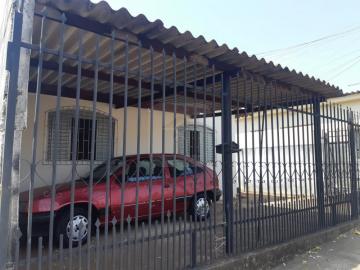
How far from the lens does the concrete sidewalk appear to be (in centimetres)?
491

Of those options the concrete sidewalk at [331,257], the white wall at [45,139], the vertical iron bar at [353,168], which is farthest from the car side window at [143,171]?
the vertical iron bar at [353,168]

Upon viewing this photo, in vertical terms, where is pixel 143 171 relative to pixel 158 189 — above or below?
above

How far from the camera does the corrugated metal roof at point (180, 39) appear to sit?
10.4 feet

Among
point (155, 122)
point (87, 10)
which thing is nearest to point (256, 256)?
point (87, 10)

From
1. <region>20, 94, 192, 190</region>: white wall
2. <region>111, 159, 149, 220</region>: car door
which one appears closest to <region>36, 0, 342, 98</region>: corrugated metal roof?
<region>111, 159, 149, 220</region>: car door

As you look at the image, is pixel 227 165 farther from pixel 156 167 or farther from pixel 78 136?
pixel 78 136

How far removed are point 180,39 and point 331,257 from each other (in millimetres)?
4303

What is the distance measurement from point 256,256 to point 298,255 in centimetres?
115

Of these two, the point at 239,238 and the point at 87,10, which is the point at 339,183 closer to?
the point at 239,238

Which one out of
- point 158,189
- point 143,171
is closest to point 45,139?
point 143,171

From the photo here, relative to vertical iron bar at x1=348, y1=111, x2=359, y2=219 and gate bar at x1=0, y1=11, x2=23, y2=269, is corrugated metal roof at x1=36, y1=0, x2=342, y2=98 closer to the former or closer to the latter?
gate bar at x1=0, y1=11, x2=23, y2=269

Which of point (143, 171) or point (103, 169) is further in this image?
point (103, 169)

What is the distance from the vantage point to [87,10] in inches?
126

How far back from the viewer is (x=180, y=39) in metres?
3.94
